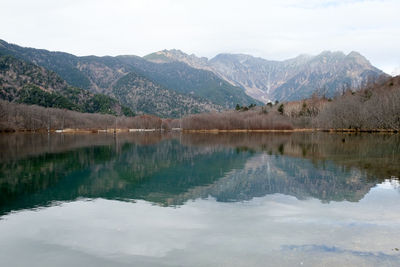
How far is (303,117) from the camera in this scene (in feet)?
530

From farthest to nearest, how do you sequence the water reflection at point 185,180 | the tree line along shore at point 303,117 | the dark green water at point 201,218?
the tree line along shore at point 303,117, the water reflection at point 185,180, the dark green water at point 201,218

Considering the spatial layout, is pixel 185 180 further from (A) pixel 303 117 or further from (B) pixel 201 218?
(A) pixel 303 117

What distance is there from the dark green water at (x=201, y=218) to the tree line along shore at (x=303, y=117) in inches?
3683

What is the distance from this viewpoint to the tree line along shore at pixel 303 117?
373 feet

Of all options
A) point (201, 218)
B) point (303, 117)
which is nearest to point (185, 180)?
point (201, 218)

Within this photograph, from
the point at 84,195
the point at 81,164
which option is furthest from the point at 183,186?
the point at 81,164

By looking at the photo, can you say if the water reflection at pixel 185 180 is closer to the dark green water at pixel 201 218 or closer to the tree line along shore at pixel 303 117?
the dark green water at pixel 201 218

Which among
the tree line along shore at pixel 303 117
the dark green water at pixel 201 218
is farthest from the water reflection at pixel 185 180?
the tree line along shore at pixel 303 117

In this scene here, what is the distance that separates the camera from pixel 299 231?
1388 cm

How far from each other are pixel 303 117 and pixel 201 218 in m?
154

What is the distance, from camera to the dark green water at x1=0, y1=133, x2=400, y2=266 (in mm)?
11352

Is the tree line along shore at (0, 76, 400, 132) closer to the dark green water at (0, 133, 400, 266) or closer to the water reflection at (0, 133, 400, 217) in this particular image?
the water reflection at (0, 133, 400, 217)

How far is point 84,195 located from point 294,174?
54.2 feet

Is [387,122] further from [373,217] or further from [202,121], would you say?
[373,217]
